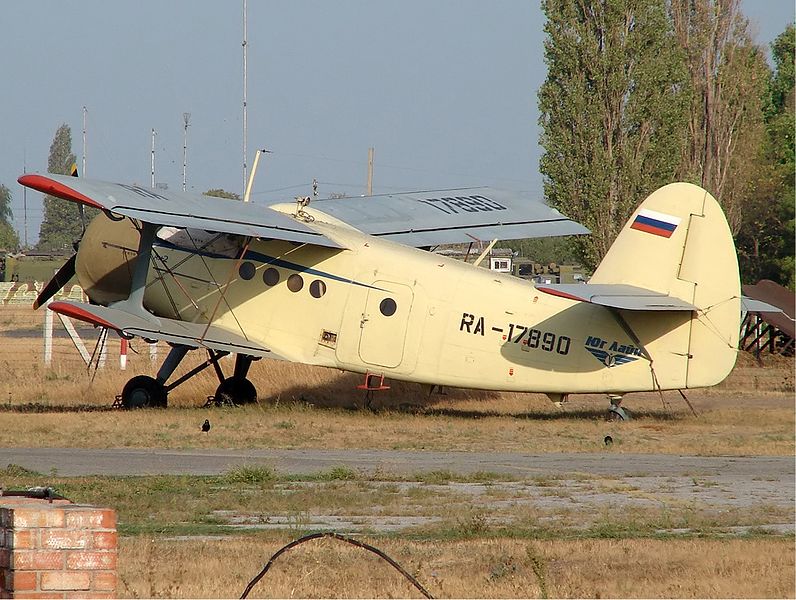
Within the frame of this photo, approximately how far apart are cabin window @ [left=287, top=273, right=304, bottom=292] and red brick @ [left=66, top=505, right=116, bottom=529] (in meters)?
13.3

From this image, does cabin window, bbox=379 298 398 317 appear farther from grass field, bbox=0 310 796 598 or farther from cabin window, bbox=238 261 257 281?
cabin window, bbox=238 261 257 281

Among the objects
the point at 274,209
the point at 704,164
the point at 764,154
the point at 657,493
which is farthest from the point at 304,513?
the point at 764,154

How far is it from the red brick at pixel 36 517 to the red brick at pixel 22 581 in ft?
0.78

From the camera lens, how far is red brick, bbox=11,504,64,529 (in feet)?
20.4

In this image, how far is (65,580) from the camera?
6305 mm

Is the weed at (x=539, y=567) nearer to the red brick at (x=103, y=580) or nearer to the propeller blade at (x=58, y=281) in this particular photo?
the red brick at (x=103, y=580)

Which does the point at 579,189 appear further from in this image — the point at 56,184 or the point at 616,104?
the point at 56,184

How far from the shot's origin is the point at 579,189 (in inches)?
1619

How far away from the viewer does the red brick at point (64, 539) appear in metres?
6.26

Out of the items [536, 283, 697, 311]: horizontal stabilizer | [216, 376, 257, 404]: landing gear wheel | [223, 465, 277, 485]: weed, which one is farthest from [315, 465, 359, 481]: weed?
[216, 376, 257, 404]: landing gear wheel

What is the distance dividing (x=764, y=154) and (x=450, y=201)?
46587mm

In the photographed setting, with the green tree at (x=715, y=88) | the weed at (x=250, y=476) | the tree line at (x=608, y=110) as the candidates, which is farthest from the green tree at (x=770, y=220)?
the weed at (x=250, y=476)

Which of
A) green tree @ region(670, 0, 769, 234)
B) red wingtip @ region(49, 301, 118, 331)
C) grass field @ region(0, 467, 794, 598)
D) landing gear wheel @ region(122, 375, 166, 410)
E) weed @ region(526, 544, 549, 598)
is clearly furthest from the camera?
green tree @ region(670, 0, 769, 234)

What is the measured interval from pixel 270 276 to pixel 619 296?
18.2 ft
